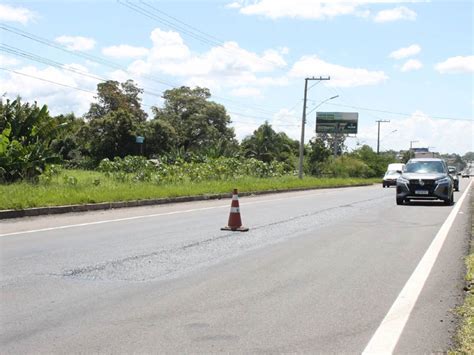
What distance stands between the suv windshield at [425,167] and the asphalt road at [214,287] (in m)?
8.85

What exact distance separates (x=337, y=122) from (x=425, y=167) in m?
66.6

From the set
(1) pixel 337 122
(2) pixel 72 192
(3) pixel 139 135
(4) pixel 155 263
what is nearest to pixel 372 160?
(1) pixel 337 122

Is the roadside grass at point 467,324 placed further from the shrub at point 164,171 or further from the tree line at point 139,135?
the shrub at point 164,171

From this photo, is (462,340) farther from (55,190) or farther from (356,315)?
(55,190)

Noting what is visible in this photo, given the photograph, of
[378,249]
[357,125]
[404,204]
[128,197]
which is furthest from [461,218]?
[357,125]

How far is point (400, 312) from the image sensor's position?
19.0 feet

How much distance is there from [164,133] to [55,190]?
47.7 meters

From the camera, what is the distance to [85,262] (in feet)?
26.6

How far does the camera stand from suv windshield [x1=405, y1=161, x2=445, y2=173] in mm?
21281

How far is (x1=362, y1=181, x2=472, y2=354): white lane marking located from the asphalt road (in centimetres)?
7

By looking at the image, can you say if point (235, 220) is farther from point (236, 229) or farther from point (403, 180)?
point (403, 180)

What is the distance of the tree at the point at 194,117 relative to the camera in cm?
7825

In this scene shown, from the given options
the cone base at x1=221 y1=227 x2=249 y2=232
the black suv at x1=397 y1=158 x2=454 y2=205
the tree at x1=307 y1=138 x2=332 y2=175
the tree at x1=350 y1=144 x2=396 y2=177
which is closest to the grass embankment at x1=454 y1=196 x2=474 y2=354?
the cone base at x1=221 y1=227 x2=249 y2=232

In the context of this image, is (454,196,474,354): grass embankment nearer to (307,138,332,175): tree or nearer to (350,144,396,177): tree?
(307,138,332,175): tree
